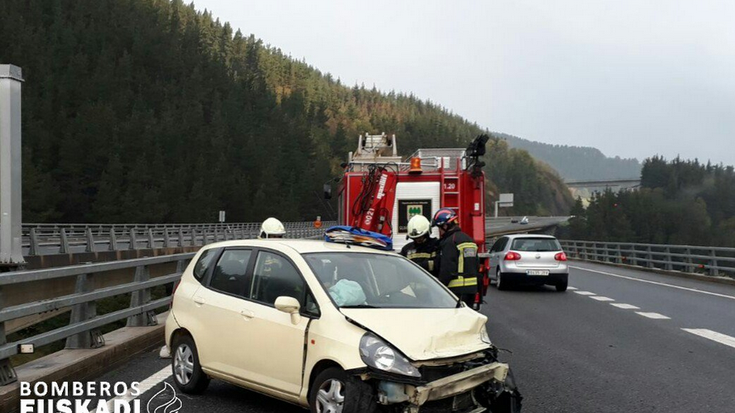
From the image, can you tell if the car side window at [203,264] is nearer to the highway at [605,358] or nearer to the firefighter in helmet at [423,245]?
the highway at [605,358]

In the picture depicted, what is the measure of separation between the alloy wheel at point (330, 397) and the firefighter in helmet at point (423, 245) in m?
3.51

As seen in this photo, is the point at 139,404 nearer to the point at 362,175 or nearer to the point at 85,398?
the point at 85,398

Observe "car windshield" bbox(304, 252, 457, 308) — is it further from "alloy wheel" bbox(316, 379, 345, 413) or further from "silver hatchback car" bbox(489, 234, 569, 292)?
"silver hatchback car" bbox(489, 234, 569, 292)

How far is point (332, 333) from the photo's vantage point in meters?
5.00

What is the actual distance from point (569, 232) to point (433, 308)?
446 ft

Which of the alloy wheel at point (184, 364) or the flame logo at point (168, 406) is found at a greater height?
the alloy wheel at point (184, 364)

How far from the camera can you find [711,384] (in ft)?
23.6

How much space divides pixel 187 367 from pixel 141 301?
3.56 m

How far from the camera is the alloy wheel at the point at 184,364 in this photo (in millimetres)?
6570


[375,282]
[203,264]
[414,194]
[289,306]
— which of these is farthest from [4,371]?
[414,194]

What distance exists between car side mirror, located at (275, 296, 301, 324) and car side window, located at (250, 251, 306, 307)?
15cm

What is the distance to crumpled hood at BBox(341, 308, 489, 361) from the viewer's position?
479cm

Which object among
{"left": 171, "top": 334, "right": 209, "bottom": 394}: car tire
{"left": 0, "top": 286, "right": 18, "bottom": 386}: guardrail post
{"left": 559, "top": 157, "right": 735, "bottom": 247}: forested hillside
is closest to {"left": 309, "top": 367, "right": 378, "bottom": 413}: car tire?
{"left": 171, "top": 334, "right": 209, "bottom": 394}: car tire

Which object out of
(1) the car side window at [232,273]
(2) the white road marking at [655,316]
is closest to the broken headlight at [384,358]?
(1) the car side window at [232,273]
